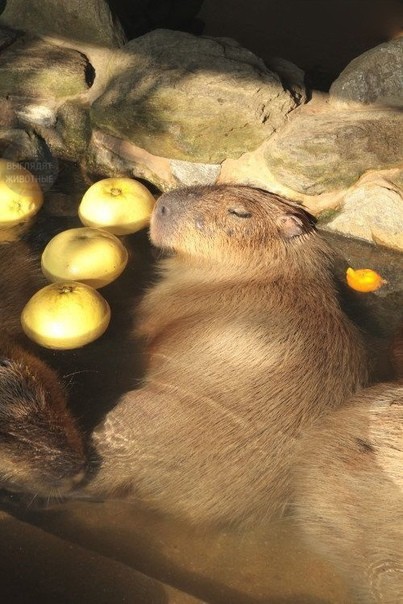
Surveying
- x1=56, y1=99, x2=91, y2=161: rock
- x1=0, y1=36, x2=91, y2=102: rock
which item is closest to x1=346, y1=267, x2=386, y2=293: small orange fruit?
x1=56, y1=99, x2=91, y2=161: rock

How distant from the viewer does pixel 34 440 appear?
244cm

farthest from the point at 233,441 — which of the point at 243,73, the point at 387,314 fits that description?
the point at 243,73

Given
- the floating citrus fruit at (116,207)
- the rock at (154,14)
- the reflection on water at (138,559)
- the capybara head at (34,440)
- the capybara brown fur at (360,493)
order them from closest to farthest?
1. the reflection on water at (138,559)
2. the capybara brown fur at (360,493)
3. the capybara head at (34,440)
4. the floating citrus fruit at (116,207)
5. the rock at (154,14)

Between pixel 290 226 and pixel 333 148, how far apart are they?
0.46m

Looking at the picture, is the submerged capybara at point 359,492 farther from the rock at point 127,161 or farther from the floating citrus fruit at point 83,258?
the rock at point 127,161

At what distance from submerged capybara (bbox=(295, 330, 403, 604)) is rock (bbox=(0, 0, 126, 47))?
8.52ft

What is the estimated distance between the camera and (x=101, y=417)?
268 centimetres

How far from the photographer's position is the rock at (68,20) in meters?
3.93

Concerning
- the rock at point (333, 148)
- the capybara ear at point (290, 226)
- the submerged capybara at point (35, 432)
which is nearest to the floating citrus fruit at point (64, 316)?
the submerged capybara at point (35, 432)

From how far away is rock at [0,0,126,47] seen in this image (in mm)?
3928

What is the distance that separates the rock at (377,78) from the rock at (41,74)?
4.84ft

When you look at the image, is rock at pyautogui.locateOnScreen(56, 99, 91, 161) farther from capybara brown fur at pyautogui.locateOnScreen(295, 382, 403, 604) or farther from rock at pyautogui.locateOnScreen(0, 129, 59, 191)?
capybara brown fur at pyautogui.locateOnScreen(295, 382, 403, 604)

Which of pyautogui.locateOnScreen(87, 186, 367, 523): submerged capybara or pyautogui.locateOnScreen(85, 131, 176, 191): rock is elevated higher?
pyautogui.locateOnScreen(85, 131, 176, 191): rock

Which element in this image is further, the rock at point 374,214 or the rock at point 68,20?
the rock at point 68,20
